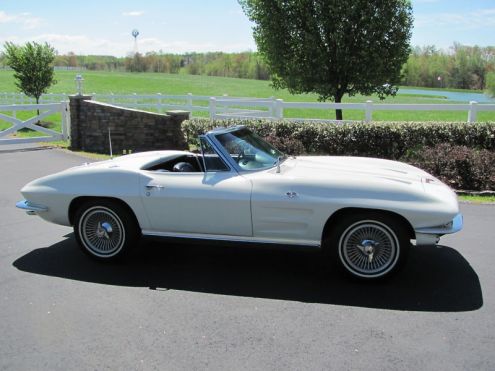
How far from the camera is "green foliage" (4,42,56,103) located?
24734mm

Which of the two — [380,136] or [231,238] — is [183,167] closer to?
[231,238]

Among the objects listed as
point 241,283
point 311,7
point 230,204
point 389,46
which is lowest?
point 241,283

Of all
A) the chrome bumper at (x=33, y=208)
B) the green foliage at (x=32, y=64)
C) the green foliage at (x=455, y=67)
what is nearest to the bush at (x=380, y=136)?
the chrome bumper at (x=33, y=208)

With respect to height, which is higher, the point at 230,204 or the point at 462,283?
the point at 230,204

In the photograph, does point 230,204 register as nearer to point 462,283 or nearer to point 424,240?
point 424,240

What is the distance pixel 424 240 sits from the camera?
15.1 ft

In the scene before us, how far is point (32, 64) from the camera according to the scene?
2531cm

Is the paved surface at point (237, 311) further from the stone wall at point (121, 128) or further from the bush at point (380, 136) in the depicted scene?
the stone wall at point (121, 128)

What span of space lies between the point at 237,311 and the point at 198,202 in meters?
1.19

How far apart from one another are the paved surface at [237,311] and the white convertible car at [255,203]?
38 cm

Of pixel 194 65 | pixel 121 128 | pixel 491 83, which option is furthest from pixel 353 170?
pixel 194 65

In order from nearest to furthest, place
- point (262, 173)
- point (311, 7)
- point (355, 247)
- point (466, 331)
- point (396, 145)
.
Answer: point (466, 331) < point (355, 247) < point (262, 173) < point (396, 145) < point (311, 7)

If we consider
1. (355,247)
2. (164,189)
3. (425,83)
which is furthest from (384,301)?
(425,83)

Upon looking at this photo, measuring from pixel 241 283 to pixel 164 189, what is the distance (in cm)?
119
